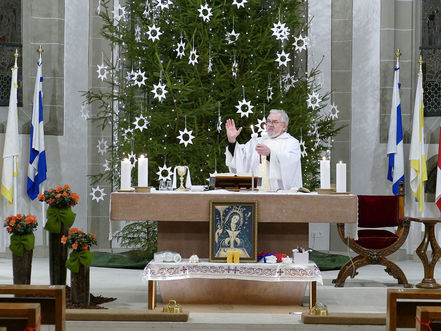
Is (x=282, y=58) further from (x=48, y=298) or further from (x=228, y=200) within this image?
(x=48, y=298)

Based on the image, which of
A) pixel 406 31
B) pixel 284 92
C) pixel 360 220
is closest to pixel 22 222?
pixel 360 220

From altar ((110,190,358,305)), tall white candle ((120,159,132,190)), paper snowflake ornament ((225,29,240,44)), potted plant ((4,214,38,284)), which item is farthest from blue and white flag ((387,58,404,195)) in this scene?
potted plant ((4,214,38,284))

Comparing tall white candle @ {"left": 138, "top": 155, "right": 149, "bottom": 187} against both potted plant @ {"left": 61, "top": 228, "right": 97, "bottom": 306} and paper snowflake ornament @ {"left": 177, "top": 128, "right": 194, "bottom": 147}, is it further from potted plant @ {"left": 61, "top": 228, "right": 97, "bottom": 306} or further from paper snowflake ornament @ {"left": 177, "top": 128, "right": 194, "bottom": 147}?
paper snowflake ornament @ {"left": 177, "top": 128, "right": 194, "bottom": 147}

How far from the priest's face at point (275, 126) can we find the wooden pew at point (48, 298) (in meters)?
3.60

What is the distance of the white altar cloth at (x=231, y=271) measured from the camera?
257 inches

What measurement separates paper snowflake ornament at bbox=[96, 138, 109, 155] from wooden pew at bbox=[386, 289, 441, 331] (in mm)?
7163

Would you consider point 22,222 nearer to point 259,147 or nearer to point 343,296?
point 259,147

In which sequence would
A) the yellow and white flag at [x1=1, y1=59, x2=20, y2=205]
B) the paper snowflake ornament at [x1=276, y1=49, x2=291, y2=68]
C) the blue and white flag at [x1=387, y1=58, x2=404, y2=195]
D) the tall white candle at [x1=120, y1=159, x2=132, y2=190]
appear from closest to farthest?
the tall white candle at [x1=120, y1=159, x2=132, y2=190] → the paper snowflake ornament at [x1=276, y1=49, x2=291, y2=68] → the yellow and white flag at [x1=1, y1=59, x2=20, y2=205] → the blue and white flag at [x1=387, y1=58, x2=404, y2=195]

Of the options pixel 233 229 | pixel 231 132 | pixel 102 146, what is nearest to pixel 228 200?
pixel 233 229

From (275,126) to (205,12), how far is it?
116 inches

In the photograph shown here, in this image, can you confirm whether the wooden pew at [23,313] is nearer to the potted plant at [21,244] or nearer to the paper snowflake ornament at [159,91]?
the potted plant at [21,244]

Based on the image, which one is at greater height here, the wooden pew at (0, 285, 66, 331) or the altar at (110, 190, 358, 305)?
the altar at (110, 190, 358, 305)

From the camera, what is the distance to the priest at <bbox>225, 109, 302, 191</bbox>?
7531 mm

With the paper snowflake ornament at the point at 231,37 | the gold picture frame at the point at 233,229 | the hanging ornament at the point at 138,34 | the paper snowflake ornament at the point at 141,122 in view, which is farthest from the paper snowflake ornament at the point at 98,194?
the gold picture frame at the point at 233,229
